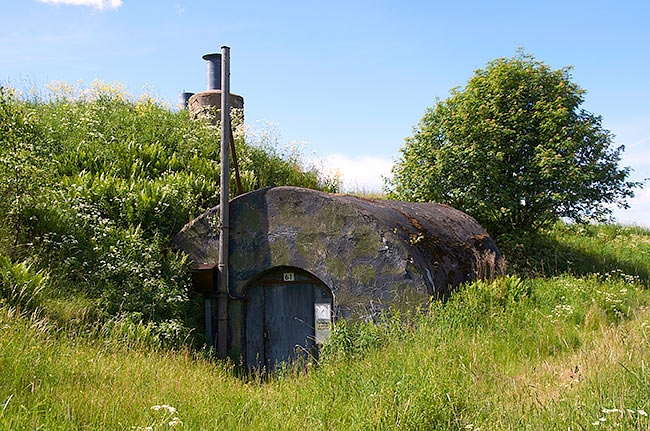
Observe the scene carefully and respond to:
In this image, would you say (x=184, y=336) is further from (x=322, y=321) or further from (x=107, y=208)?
(x=107, y=208)

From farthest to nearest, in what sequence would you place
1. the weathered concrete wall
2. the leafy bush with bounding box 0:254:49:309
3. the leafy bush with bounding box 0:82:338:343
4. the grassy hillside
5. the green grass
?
1. the leafy bush with bounding box 0:82:338:343
2. the weathered concrete wall
3. the leafy bush with bounding box 0:254:49:309
4. the grassy hillside
5. the green grass

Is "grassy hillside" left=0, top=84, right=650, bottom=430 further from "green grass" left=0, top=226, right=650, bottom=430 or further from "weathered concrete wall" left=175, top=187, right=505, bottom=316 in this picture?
"weathered concrete wall" left=175, top=187, right=505, bottom=316

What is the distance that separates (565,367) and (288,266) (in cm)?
463

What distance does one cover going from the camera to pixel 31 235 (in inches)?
359

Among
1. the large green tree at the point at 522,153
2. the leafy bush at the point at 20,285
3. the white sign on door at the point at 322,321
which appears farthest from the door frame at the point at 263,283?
the large green tree at the point at 522,153

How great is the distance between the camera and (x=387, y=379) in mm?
5410

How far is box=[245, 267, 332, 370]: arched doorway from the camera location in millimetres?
8938

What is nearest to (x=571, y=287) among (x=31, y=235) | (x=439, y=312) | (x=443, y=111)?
(x=439, y=312)

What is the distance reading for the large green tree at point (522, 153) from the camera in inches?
566

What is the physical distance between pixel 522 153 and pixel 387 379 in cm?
1132

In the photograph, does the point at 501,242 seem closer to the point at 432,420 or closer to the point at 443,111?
the point at 443,111

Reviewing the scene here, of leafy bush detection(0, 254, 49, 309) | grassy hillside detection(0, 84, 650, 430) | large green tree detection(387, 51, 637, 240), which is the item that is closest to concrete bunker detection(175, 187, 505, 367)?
grassy hillside detection(0, 84, 650, 430)

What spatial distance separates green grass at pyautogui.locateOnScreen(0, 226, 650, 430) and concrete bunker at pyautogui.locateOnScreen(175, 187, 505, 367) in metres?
0.55

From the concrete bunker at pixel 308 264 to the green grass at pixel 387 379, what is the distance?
1.79 ft
